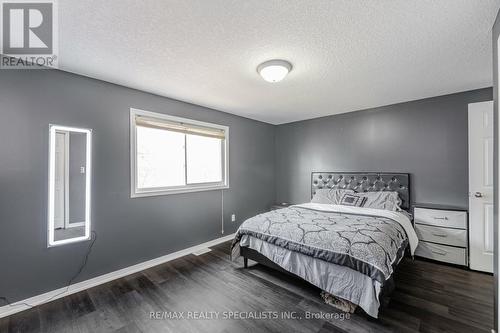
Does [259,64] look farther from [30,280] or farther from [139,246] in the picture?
[30,280]

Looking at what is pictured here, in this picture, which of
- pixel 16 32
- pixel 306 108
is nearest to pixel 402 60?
pixel 306 108

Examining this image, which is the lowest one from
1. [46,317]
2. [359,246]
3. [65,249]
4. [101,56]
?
[46,317]

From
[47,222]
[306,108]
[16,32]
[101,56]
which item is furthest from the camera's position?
[306,108]

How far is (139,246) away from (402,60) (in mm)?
3718

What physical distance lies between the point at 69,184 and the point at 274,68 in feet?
8.19

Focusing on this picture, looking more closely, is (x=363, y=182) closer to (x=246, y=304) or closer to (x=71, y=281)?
(x=246, y=304)

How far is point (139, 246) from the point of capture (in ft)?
9.23

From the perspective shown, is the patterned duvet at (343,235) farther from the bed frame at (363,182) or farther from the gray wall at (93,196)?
the gray wall at (93,196)

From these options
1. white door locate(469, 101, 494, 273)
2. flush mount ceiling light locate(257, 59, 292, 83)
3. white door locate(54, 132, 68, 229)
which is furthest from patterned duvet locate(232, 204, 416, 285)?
white door locate(54, 132, 68, 229)

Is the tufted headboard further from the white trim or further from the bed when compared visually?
the white trim

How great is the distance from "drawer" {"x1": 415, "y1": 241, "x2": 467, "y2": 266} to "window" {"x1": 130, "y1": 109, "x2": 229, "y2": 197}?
317 cm

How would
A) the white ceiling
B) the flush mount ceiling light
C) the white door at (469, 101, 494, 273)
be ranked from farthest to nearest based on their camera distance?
the white door at (469, 101, 494, 273)
the flush mount ceiling light
the white ceiling

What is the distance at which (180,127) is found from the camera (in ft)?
10.8

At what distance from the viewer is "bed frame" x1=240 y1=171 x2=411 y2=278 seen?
340 cm
